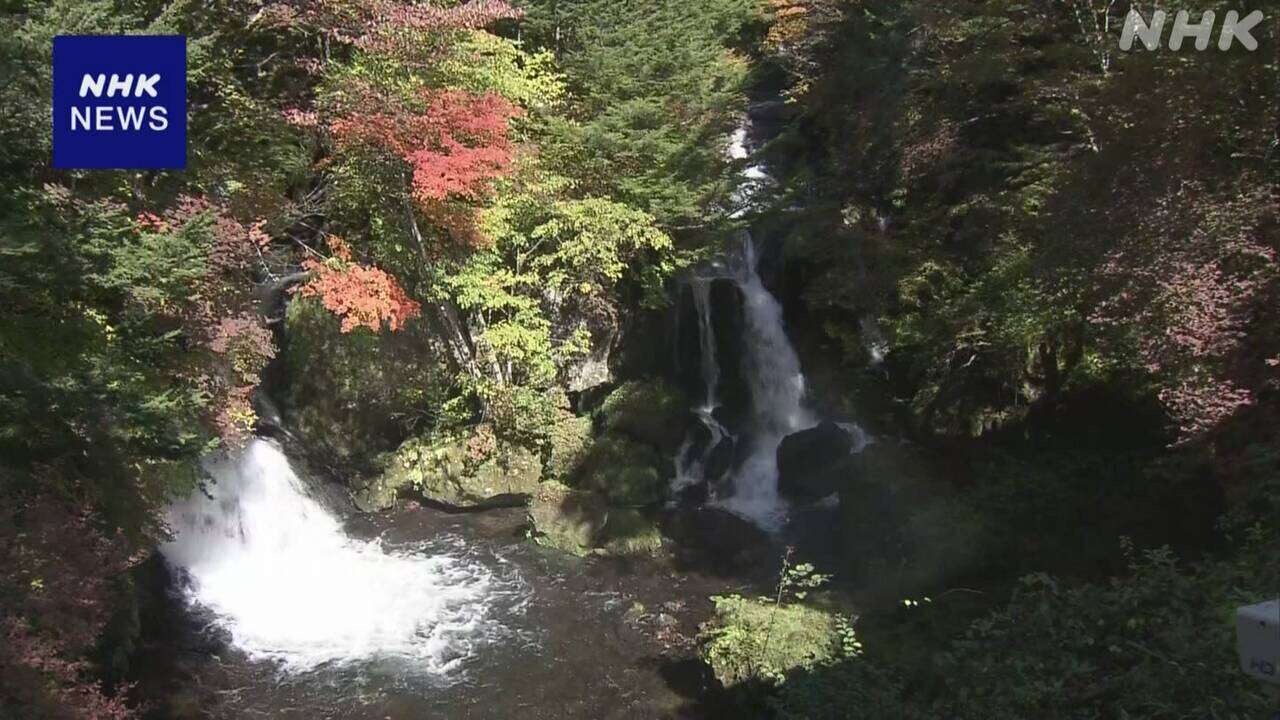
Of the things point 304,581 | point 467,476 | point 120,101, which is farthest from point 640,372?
point 120,101

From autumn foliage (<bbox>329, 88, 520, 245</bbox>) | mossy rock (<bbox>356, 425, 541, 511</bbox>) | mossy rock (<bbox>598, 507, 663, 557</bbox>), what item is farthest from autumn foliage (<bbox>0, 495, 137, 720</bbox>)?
mossy rock (<bbox>598, 507, 663, 557</bbox>)

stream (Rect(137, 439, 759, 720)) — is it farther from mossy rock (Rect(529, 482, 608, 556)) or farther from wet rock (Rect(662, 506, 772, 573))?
wet rock (Rect(662, 506, 772, 573))

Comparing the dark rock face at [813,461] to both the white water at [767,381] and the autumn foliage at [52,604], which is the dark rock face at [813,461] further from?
the autumn foliage at [52,604]

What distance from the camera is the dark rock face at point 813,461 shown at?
44.1 ft

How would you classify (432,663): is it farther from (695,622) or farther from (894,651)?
(894,651)

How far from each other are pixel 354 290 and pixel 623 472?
5.51 m

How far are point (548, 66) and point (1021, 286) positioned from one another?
9802mm

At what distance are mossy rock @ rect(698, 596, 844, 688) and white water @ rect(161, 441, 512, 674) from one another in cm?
334

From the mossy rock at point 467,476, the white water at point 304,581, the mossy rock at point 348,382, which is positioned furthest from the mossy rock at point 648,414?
the white water at point 304,581

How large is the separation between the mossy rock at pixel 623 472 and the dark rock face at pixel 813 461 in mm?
2260

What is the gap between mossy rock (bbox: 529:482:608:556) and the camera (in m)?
12.4

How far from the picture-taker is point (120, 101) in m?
8.74

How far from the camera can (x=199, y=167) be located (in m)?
10.9

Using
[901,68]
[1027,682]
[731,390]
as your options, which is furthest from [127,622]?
[901,68]
